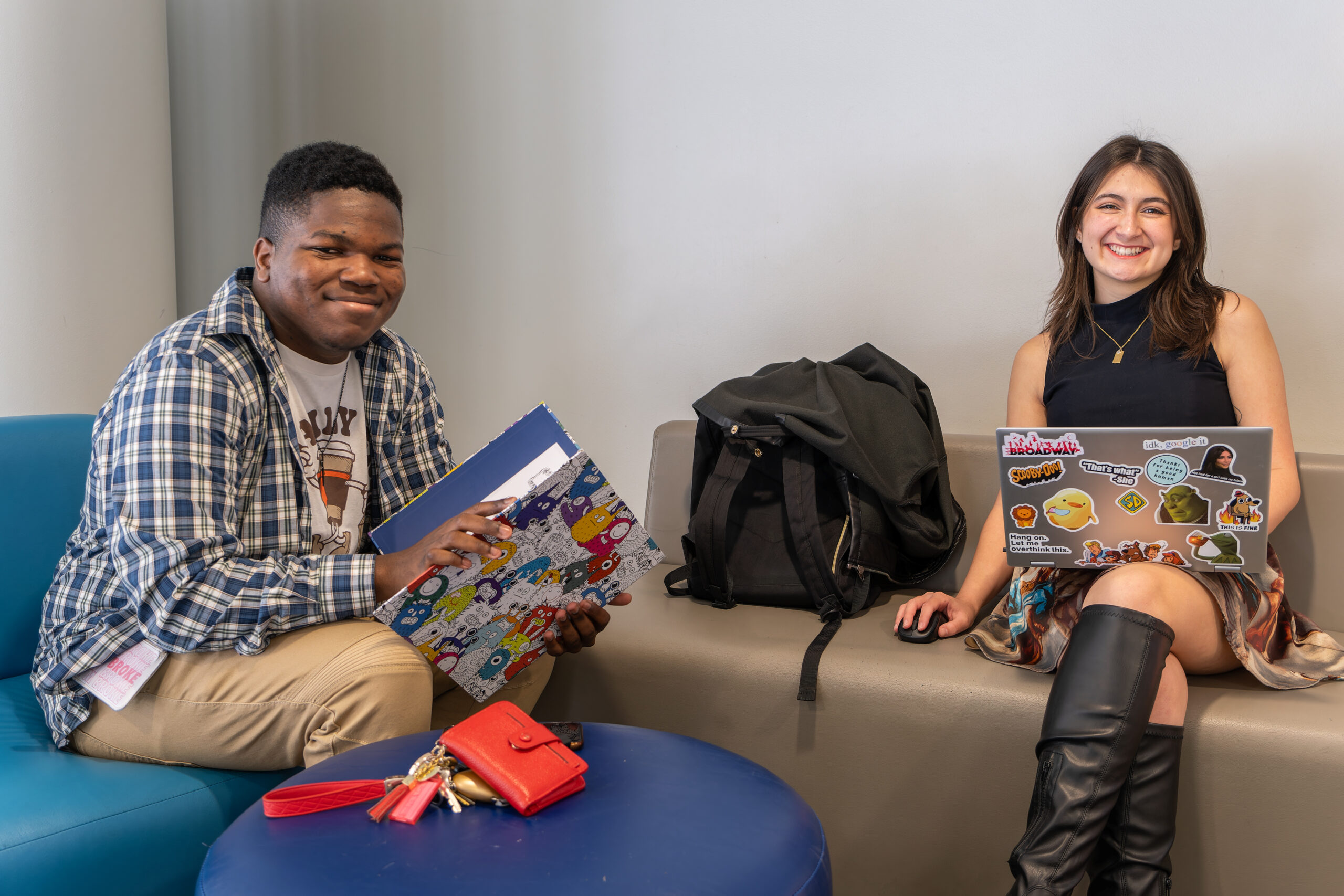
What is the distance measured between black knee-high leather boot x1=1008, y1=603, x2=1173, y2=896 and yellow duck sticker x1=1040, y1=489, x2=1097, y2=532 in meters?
0.14

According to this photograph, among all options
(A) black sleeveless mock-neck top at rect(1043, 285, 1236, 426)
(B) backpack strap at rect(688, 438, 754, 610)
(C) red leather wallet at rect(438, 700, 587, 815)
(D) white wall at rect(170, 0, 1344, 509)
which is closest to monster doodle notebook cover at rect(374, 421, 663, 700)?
(C) red leather wallet at rect(438, 700, 587, 815)

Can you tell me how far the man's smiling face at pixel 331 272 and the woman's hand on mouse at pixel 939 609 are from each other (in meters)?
1.06

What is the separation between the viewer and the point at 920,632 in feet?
5.66

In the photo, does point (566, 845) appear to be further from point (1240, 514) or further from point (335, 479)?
point (1240, 514)

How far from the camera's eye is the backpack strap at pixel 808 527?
1.90 metres

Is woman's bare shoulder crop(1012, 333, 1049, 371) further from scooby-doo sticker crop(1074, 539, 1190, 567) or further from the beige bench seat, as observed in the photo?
scooby-doo sticker crop(1074, 539, 1190, 567)

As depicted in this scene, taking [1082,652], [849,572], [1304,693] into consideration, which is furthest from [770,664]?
[1304,693]

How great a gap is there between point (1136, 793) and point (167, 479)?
1392 mm

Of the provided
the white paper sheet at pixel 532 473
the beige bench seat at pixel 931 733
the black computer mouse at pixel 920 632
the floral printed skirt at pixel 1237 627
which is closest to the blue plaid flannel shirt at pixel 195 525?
the white paper sheet at pixel 532 473

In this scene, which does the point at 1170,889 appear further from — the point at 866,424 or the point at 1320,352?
the point at 1320,352

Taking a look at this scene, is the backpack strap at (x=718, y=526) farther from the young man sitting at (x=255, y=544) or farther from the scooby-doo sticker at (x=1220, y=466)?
the scooby-doo sticker at (x=1220, y=466)

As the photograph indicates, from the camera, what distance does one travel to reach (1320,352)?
2002mm

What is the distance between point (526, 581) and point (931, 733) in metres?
0.70

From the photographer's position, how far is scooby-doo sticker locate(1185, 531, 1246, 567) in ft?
4.54
